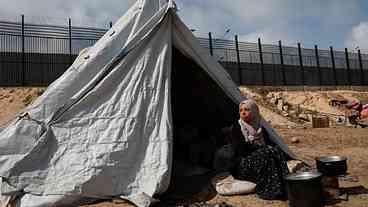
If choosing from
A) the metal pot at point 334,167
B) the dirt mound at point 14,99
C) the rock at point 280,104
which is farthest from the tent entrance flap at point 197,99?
the rock at point 280,104

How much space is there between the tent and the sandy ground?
0.37 metres

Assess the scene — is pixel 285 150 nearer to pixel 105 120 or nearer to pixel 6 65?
pixel 105 120

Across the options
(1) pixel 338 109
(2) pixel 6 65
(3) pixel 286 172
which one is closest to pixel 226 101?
(3) pixel 286 172

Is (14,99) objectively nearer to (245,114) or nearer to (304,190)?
(245,114)

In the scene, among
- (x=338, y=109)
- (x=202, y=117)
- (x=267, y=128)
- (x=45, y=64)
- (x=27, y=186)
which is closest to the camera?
(x=27, y=186)

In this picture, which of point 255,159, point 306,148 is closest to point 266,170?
point 255,159

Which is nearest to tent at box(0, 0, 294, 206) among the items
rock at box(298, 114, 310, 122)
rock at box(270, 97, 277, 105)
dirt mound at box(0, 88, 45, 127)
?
dirt mound at box(0, 88, 45, 127)

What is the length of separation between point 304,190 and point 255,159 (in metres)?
0.71

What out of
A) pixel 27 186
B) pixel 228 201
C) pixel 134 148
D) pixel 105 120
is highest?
pixel 105 120

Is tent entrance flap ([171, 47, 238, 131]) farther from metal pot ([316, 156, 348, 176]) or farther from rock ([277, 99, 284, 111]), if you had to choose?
rock ([277, 99, 284, 111])

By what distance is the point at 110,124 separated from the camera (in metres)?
4.34

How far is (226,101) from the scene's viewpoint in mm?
5980

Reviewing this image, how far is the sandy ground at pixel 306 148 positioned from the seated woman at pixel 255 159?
0.57 feet

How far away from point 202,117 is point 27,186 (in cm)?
348
